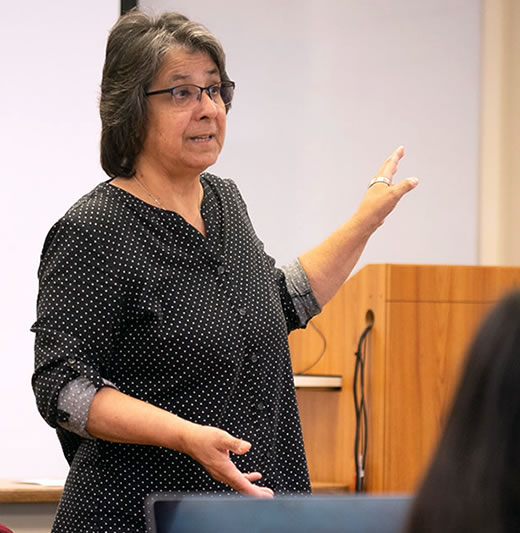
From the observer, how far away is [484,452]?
486 mm

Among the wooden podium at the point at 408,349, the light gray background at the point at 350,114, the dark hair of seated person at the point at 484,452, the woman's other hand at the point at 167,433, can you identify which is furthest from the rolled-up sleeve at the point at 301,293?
the light gray background at the point at 350,114

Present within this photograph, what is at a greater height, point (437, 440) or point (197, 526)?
point (437, 440)

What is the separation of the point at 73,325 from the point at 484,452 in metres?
0.95

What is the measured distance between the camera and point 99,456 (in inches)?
54.9

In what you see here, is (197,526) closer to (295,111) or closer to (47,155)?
(47,155)

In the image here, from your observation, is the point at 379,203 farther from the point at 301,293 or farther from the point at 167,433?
the point at 167,433

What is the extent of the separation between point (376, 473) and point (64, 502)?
1.17 meters

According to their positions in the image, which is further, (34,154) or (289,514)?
(34,154)

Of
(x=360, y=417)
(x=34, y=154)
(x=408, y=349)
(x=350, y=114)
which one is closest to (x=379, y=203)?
(x=408, y=349)

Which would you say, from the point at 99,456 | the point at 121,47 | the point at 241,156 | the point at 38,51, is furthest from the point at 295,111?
the point at 99,456

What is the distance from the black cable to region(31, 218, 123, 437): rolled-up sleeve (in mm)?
1233

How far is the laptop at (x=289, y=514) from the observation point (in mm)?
661

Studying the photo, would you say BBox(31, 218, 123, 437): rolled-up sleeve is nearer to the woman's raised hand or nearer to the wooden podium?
the woman's raised hand

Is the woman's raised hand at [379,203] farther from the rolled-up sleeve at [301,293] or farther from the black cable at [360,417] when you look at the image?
the black cable at [360,417]
